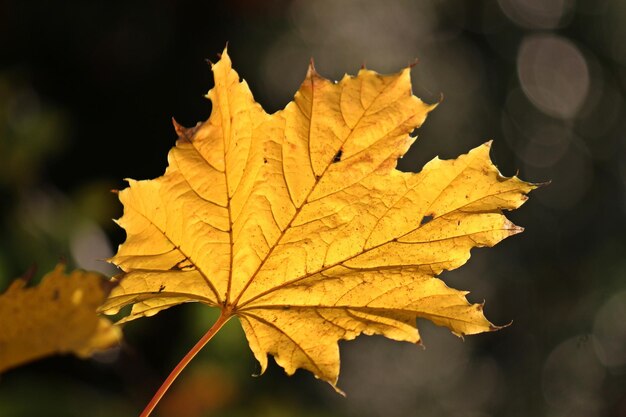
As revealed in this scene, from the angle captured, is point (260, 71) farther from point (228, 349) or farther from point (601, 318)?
point (601, 318)

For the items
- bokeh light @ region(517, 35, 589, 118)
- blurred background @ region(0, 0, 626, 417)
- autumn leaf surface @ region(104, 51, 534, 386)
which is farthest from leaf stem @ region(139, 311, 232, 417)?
bokeh light @ region(517, 35, 589, 118)

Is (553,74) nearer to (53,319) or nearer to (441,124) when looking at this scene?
(441,124)

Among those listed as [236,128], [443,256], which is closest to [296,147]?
[236,128]

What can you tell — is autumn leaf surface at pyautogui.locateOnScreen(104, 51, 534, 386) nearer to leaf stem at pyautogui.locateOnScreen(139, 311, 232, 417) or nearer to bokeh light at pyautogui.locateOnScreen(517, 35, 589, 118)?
leaf stem at pyautogui.locateOnScreen(139, 311, 232, 417)

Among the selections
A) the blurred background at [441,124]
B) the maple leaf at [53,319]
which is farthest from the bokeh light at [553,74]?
the maple leaf at [53,319]

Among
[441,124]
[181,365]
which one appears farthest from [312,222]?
[441,124]
